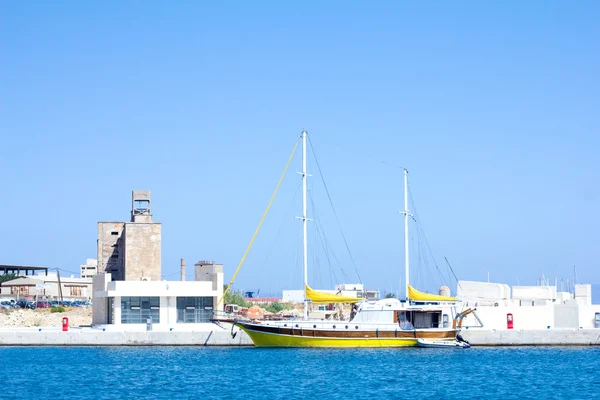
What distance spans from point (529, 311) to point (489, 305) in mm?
5600

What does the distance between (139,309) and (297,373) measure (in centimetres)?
2057

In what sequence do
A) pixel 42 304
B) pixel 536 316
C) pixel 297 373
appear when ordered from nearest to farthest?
1. pixel 297 373
2. pixel 536 316
3. pixel 42 304

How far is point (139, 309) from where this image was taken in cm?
6209

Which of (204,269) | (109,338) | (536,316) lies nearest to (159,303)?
(109,338)

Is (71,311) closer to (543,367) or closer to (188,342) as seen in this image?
(188,342)

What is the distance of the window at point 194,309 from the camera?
205 ft

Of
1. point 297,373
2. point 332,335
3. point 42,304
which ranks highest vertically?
point 42,304

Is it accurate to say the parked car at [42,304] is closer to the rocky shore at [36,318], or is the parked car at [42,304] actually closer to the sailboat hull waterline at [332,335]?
the rocky shore at [36,318]

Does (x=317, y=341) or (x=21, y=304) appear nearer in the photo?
(x=317, y=341)

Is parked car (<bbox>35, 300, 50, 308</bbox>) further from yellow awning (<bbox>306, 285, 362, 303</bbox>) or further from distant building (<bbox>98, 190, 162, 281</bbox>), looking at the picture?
yellow awning (<bbox>306, 285, 362, 303</bbox>)

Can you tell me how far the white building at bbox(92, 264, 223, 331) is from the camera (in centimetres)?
6181

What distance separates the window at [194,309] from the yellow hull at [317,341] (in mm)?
7108

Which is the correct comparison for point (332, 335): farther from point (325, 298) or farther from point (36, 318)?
point (36, 318)

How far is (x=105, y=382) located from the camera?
4088cm
